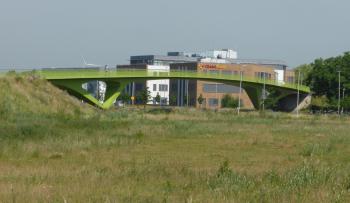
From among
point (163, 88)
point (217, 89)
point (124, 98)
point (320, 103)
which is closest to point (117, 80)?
point (320, 103)

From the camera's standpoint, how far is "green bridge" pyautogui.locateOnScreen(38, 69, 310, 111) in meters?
88.1

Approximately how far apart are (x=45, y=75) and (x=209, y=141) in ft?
154

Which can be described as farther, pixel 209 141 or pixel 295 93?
pixel 295 93

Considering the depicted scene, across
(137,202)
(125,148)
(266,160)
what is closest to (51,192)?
(137,202)

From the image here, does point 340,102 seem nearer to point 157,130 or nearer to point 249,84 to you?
point 249,84

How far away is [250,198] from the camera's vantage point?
1184 centimetres

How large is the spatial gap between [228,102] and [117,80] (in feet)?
200

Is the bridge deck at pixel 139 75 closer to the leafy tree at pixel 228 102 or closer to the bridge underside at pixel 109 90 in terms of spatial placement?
the bridge underside at pixel 109 90

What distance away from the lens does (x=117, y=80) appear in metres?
101

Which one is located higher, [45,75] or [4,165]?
[45,75]

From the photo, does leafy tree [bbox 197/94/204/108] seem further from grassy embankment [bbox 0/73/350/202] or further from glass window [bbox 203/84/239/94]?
grassy embankment [bbox 0/73/350/202]

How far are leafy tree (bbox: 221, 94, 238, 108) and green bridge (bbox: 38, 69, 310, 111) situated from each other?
20023mm

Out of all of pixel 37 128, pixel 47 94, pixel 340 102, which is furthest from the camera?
pixel 340 102

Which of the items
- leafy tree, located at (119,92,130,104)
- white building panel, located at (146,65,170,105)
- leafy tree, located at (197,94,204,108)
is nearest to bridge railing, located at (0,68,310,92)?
leafy tree, located at (197,94,204,108)
